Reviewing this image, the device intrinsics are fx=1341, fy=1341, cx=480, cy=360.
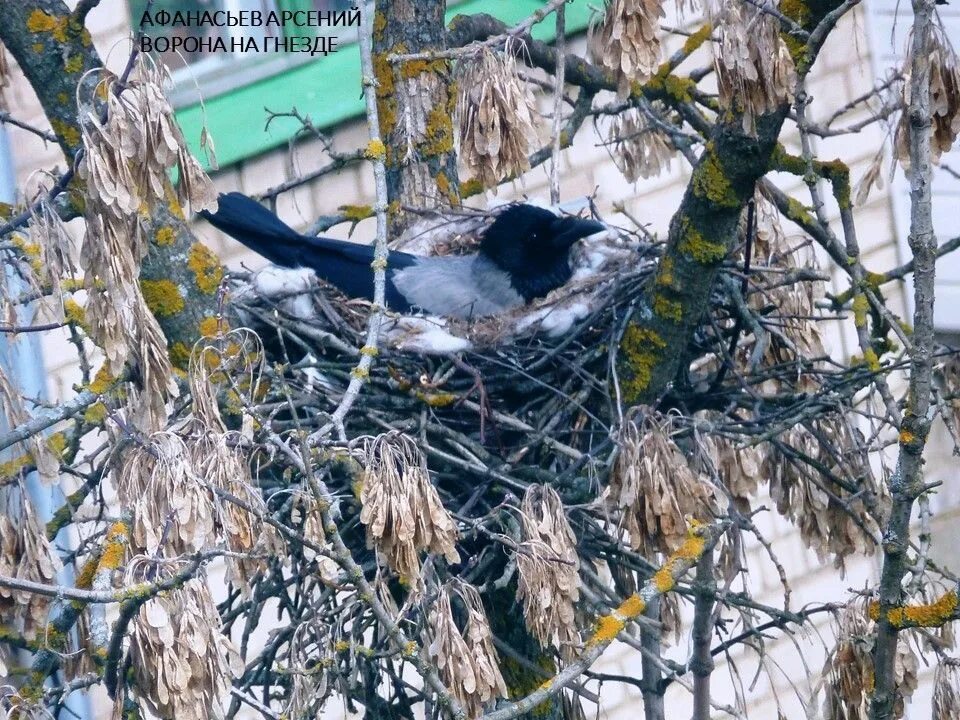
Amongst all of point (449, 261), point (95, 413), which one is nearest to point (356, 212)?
point (449, 261)

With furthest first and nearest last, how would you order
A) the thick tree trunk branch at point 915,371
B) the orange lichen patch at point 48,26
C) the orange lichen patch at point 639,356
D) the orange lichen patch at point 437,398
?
the orange lichen patch at point 437,398 < the orange lichen patch at point 639,356 < the orange lichen patch at point 48,26 < the thick tree trunk branch at point 915,371

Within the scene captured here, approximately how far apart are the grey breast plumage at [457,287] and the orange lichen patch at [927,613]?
2.03 meters

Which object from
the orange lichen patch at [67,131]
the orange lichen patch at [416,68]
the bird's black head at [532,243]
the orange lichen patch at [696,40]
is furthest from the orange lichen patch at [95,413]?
the orange lichen patch at [696,40]

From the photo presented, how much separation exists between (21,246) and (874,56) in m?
3.97

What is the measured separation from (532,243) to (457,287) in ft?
0.99

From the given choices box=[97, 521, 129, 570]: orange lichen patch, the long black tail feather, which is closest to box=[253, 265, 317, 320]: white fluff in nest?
the long black tail feather

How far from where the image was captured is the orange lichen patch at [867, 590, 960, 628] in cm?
224

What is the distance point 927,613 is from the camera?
2250 mm

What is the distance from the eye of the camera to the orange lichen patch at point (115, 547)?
83.6 inches

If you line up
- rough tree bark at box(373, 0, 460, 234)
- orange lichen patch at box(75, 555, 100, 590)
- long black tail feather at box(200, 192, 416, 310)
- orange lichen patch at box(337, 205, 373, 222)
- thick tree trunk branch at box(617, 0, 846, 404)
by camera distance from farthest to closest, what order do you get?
orange lichen patch at box(337, 205, 373, 222)
long black tail feather at box(200, 192, 416, 310)
rough tree bark at box(373, 0, 460, 234)
orange lichen patch at box(75, 555, 100, 590)
thick tree trunk branch at box(617, 0, 846, 404)

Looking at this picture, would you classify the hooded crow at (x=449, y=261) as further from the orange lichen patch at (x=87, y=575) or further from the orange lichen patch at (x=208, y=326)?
the orange lichen patch at (x=87, y=575)

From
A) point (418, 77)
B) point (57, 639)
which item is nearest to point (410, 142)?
point (418, 77)

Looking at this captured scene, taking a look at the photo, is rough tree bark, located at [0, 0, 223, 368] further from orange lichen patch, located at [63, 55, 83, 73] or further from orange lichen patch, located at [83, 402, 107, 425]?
orange lichen patch, located at [83, 402, 107, 425]

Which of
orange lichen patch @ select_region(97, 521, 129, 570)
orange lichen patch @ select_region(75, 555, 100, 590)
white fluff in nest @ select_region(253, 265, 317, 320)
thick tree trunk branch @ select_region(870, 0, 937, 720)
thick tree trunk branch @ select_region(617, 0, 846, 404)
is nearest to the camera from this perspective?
thick tree trunk branch @ select_region(870, 0, 937, 720)
